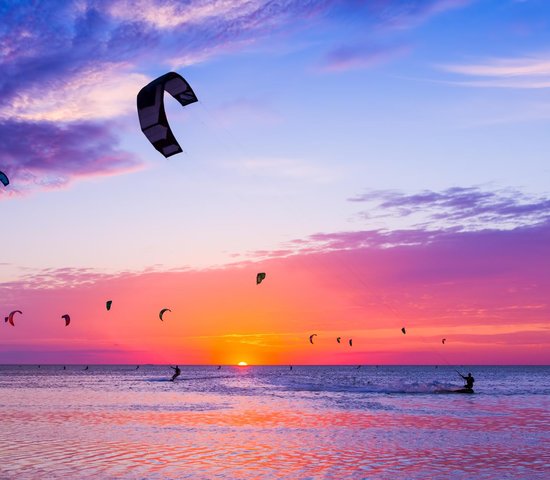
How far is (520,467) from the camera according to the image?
14.1 m

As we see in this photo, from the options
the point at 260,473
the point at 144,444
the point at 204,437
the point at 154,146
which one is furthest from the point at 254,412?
the point at 154,146

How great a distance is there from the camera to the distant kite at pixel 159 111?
13.2m

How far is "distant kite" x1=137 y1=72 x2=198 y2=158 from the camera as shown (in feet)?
43.3

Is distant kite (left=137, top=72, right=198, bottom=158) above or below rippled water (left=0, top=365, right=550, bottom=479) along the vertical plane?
above

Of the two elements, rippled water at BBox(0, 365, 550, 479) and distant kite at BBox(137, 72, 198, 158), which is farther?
rippled water at BBox(0, 365, 550, 479)

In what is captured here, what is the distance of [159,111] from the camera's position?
43.2ft

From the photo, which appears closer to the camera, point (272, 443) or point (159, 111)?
point (159, 111)

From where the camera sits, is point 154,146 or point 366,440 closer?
point 154,146

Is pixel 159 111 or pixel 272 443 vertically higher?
pixel 159 111

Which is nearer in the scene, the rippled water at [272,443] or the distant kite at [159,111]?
the distant kite at [159,111]

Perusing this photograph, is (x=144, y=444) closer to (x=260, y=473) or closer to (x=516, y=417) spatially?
(x=260, y=473)

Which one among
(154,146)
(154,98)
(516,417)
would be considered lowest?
(516,417)

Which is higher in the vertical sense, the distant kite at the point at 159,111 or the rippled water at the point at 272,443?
the distant kite at the point at 159,111

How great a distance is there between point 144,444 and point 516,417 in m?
17.2
